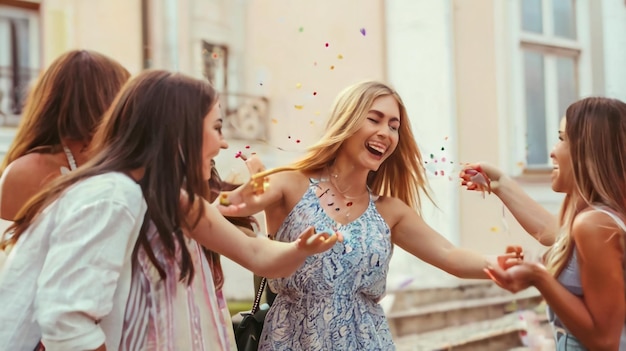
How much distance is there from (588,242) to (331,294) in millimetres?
695

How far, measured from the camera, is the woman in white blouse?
4.69 ft

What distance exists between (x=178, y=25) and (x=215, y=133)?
12.1ft

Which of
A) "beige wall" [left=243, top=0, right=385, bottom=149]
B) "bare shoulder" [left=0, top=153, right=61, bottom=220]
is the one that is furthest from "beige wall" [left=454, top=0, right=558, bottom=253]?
"bare shoulder" [left=0, top=153, right=61, bottom=220]

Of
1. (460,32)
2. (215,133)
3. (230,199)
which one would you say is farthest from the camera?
(460,32)

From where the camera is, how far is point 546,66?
6.74 metres

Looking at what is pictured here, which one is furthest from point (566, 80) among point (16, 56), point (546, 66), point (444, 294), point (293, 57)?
point (16, 56)

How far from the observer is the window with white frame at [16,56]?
189 inches

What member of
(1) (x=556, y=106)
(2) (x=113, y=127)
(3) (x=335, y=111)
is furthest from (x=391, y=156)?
(1) (x=556, y=106)

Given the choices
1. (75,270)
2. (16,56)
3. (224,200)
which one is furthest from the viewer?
(16,56)

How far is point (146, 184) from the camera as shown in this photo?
1.57 metres

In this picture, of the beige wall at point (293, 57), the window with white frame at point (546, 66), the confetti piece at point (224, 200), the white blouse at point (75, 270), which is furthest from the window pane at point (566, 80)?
the white blouse at point (75, 270)

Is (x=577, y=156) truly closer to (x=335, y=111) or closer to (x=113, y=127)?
(x=335, y=111)

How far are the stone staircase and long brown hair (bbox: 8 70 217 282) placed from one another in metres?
3.89

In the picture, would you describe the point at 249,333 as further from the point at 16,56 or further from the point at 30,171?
the point at 16,56
